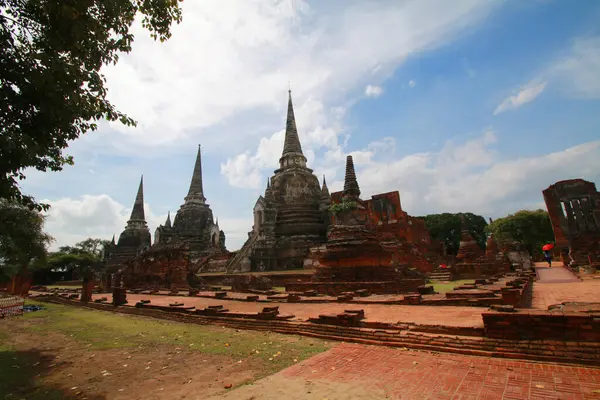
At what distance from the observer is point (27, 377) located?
177 inches

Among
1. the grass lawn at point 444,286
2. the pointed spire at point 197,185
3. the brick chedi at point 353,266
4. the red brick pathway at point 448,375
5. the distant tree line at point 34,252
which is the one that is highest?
the pointed spire at point 197,185

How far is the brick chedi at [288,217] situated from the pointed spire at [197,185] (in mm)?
13167

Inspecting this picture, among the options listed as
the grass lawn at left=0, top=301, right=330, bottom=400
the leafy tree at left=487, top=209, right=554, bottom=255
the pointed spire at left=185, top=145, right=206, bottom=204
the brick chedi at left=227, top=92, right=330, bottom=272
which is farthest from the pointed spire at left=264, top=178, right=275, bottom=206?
the leafy tree at left=487, top=209, right=554, bottom=255

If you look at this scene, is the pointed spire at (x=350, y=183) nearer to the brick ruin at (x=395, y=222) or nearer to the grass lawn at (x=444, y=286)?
the grass lawn at (x=444, y=286)

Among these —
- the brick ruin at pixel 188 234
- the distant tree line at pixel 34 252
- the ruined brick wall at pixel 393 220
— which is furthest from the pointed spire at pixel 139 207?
the ruined brick wall at pixel 393 220

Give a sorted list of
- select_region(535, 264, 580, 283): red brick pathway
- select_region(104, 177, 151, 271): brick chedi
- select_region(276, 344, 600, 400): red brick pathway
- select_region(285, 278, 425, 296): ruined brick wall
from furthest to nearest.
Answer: select_region(104, 177, 151, 271): brick chedi < select_region(535, 264, 580, 283): red brick pathway < select_region(285, 278, 425, 296): ruined brick wall < select_region(276, 344, 600, 400): red brick pathway

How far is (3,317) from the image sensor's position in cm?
1045

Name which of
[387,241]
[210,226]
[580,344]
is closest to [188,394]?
[580,344]

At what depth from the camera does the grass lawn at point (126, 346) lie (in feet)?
14.1

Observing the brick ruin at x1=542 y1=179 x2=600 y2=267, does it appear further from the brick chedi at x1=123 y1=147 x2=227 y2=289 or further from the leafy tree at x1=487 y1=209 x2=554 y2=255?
the brick chedi at x1=123 y1=147 x2=227 y2=289

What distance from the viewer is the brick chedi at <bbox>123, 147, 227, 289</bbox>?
2125 cm

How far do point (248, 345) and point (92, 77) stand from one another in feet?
16.1

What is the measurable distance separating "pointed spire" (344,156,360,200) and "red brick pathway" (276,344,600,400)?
1315 cm

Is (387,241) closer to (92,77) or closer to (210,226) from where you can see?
(92,77)
